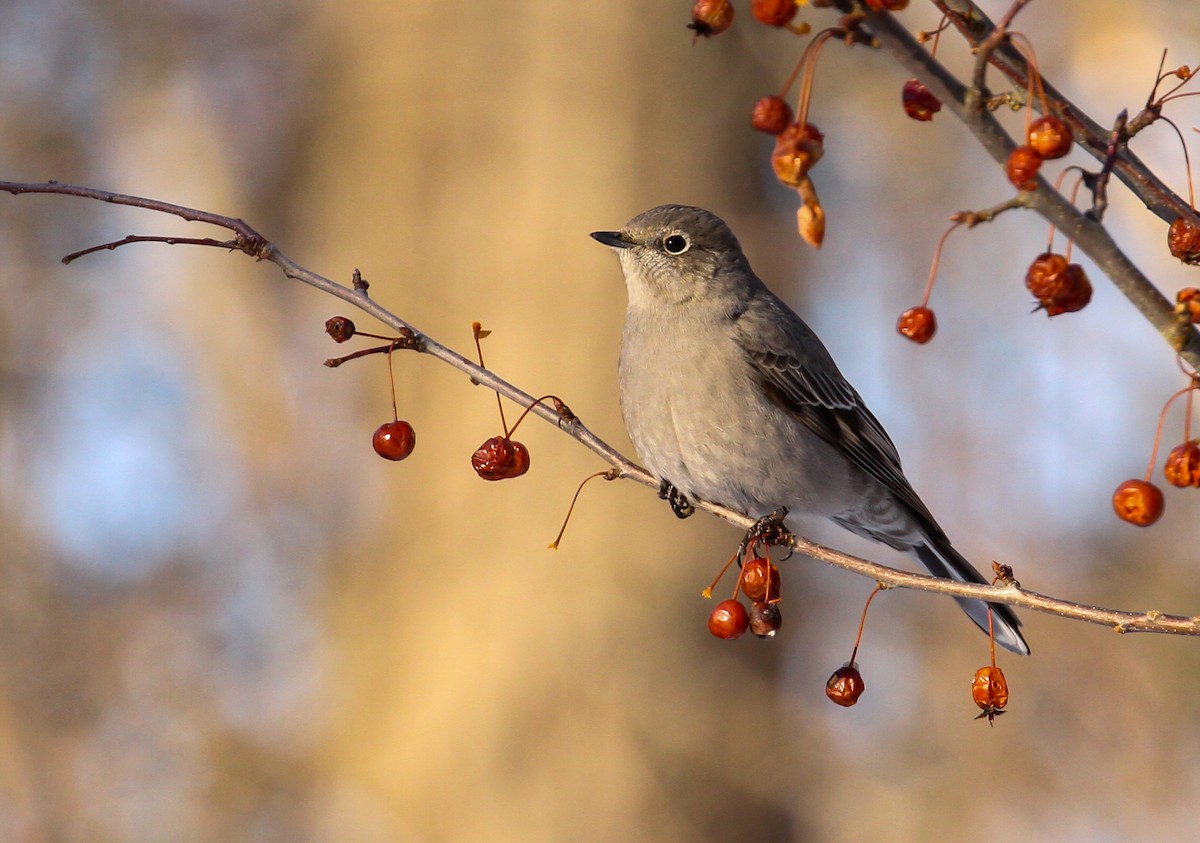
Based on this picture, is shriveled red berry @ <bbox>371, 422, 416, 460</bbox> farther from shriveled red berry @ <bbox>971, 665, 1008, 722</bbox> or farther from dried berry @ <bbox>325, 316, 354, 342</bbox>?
shriveled red berry @ <bbox>971, 665, 1008, 722</bbox>

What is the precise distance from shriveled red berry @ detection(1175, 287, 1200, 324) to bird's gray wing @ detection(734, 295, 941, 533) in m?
3.17

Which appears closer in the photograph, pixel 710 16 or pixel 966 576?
pixel 710 16

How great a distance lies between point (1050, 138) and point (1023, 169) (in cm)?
35

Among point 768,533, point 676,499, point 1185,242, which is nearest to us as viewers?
point 1185,242

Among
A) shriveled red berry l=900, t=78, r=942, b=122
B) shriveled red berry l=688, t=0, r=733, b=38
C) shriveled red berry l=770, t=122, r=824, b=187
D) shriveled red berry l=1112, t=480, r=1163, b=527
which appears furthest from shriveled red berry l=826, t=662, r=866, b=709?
shriveled red berry l=688, t=0, r=733, b=38

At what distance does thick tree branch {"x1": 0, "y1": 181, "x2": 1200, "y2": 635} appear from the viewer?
2.87 meters

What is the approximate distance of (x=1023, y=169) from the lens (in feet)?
6.33

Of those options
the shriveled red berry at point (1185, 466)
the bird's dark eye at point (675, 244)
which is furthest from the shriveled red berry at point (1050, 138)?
the bird's dark eye at point (675, 244)

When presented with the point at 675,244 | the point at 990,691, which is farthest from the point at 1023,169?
the point at 675,244

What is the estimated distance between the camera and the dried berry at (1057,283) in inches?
93.0

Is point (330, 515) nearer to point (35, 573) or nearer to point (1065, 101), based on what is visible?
point (35, 573)

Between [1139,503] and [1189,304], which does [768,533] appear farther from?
[1189,304]

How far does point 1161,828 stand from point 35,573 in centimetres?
931

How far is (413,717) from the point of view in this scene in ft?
26.7
